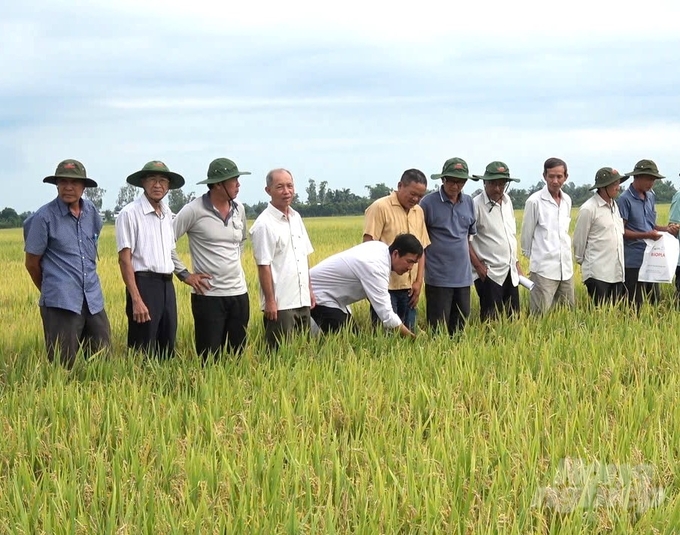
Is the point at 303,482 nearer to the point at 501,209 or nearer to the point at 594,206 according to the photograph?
the point at 501,209

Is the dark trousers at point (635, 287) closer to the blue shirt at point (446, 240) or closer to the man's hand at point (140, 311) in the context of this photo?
the blue shirt at point (446, 240)

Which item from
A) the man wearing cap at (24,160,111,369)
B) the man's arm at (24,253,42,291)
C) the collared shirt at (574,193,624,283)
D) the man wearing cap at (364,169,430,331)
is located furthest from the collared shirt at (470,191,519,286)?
the man's arm at (24,253,42,291)

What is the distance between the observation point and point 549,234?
7.27m

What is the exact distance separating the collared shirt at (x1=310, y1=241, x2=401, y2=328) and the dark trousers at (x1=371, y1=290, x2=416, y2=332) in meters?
0.39

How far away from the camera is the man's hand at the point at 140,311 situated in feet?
18.0

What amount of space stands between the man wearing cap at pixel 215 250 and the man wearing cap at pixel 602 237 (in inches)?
125

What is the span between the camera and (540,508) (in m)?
2.88

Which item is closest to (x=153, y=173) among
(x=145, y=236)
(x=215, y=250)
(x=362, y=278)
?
(x=145, y=236)

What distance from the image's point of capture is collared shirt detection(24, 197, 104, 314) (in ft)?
17.7

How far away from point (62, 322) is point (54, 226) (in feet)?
1.98

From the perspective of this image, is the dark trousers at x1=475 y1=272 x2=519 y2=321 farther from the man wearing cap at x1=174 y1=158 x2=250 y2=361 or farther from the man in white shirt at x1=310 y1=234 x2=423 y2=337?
the man wearing cap at x1=174 y1=158 x2=250 y2=361

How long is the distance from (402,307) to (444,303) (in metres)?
0.38

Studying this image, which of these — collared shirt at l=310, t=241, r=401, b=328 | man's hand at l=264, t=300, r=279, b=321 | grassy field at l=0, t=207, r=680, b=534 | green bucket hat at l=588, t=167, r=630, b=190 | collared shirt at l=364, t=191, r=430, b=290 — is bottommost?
grassy field at l=0, t=207, r=680, b=534

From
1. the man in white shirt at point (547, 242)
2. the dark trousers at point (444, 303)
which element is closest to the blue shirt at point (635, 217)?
the man in white shirt at point (547, 242)
